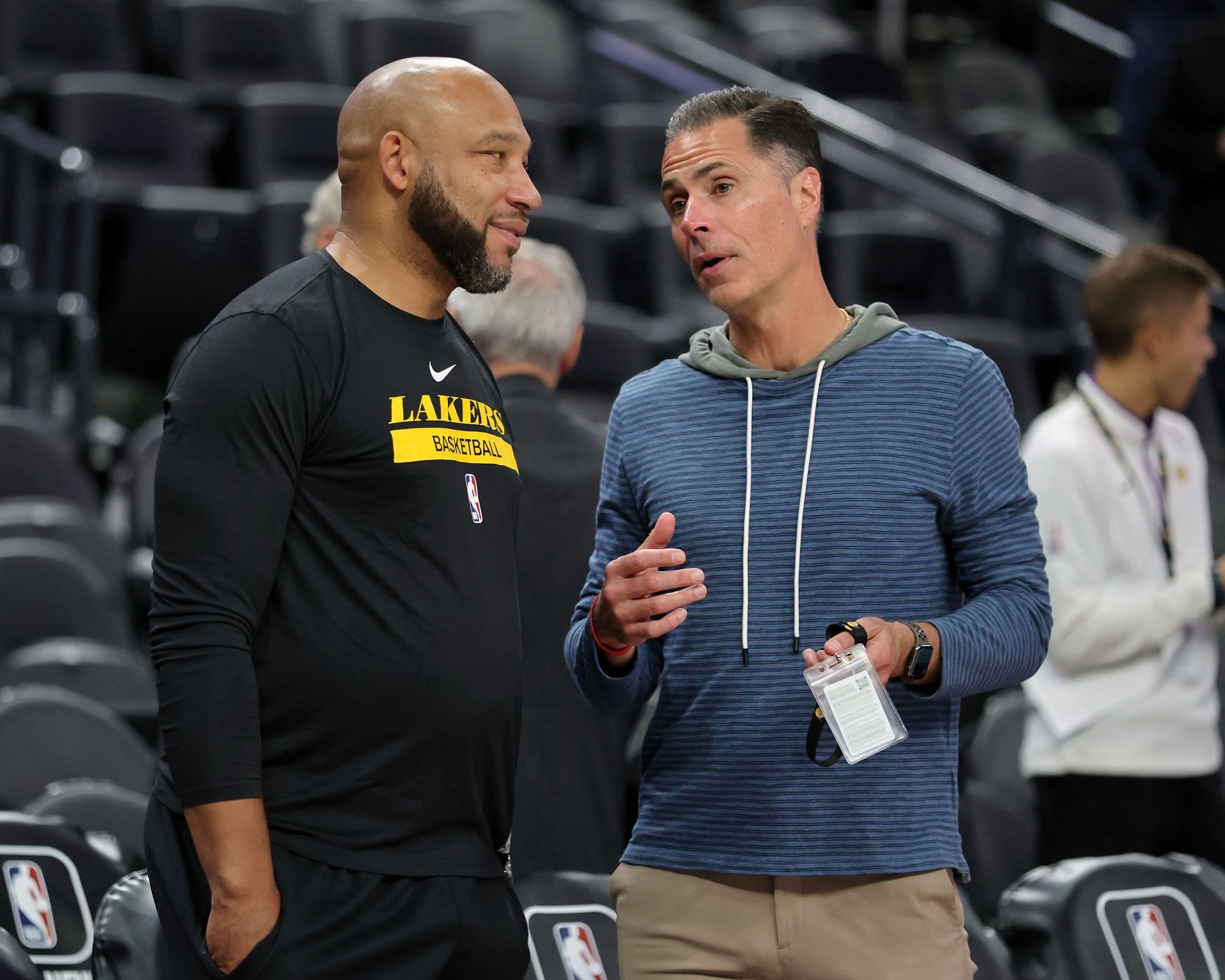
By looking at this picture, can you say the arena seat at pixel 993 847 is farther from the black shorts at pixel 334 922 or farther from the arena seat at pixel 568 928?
the black shorts at pixel 334 922

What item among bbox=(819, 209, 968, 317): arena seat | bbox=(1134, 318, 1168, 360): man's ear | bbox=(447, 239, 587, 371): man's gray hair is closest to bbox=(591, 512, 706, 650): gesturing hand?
bbox=(447, 239, 587, 371): man's gray hair

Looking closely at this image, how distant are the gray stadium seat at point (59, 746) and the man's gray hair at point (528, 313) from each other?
3.41 feet

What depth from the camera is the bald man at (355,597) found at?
163cm

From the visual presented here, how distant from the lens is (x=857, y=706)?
5.63 ft

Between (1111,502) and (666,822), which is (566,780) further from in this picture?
(1111,502)

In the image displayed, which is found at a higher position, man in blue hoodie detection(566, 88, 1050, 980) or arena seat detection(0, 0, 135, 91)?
arena seat detection(0, 0, 135, 91)

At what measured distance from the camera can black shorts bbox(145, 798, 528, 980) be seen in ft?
5.39

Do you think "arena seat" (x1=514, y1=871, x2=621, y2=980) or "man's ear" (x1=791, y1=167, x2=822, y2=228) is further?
"arena seat" (x1=514, y1=871, x2=621, y2=980)

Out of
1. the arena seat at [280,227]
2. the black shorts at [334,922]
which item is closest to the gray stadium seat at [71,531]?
the arena seat at [280,227]

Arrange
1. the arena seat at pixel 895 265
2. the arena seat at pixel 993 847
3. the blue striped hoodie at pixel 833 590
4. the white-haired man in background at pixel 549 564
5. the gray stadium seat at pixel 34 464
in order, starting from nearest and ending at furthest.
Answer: the blue striped hoodie at pixel 833 590 → the white-haired man in background at pixel 549 564 → the arena seat at pixel 993 847 → the gray stadium seat at pixel 34 464 → the arena seat at pixel 895 265

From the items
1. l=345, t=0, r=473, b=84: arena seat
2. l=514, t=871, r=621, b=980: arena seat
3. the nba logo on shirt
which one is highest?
l=345, t=0, r=473, b=84: arena seat

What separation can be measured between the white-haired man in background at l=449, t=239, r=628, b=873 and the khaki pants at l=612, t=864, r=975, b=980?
713 mm

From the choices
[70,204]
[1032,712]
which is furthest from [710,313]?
[1032,712]

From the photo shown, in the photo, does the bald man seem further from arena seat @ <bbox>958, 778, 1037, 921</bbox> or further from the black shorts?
arena seat @ <bbox>958, 778, 1037, 921</bbox>
